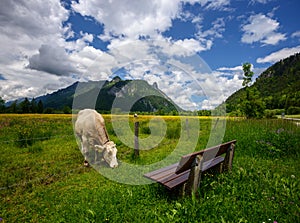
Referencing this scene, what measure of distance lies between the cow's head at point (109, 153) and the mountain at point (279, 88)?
1302 inches

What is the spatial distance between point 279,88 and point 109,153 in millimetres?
134091

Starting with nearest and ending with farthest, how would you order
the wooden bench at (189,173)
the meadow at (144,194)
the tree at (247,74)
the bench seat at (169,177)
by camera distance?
the meadow at (144,194) → the wooden bench at (189,173) → the bench seat at (169,177) → the tree at (247,74)

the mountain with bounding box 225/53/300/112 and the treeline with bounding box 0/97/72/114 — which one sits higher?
the mountain with bounding box 225/53/300/112

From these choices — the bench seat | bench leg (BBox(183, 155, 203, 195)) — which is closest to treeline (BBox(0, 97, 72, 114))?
the bench seat

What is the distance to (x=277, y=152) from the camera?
6.57 m

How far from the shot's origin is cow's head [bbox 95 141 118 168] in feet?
19.5

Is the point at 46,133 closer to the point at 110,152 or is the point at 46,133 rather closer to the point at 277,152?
the point at 110,152

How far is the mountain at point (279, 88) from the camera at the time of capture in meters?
64.0

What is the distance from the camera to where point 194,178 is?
328cm

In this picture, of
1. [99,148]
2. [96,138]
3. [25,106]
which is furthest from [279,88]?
[99,148]

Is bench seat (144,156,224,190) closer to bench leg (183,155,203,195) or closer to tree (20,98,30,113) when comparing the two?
bench leg (183,155,203,195)

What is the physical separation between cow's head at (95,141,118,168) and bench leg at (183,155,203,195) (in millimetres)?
3056

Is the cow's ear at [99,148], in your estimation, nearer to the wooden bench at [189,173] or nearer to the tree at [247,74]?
the wooden bench at [189,173]

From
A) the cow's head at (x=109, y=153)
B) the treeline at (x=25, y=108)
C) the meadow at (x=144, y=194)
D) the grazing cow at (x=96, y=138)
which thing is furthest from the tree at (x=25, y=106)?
the cow's head at (x=109, y=153)
